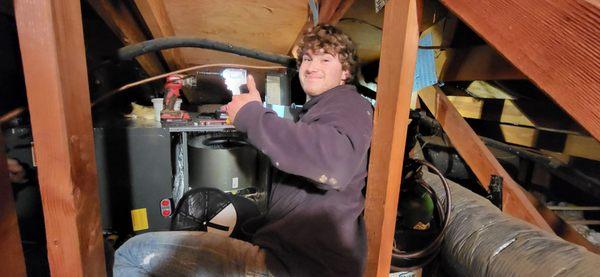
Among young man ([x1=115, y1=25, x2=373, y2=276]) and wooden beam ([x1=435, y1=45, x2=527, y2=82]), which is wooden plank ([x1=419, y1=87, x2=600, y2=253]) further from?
young man ([x1=115, y1=25, x2=373, y2=276])

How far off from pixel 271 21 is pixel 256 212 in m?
1.02

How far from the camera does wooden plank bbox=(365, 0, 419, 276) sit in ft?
2.02

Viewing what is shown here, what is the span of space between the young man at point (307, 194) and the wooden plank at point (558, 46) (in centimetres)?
40

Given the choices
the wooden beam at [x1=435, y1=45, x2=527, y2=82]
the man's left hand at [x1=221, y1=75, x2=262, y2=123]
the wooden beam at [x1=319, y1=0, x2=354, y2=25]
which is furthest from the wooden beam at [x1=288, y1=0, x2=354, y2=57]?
the wooden beam at [x1=435, y1=45, x2=527, y2=82]

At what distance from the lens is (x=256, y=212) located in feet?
4.87

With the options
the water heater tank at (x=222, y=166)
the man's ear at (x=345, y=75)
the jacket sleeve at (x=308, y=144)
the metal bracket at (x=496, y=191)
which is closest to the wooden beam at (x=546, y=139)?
the metal bracket at (x=496, y=191)

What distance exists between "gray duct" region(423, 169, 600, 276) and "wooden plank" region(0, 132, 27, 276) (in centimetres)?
108

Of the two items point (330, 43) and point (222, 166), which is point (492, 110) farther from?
point (222, 166)

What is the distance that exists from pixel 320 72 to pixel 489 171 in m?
1.02

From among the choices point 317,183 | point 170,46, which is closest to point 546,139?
point 317,183

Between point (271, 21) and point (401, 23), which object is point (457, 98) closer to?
point (271, 21)

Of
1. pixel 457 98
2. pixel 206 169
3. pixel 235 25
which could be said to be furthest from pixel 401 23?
pixel 457 98

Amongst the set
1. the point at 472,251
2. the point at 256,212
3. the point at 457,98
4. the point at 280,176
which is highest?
the point at 457,98

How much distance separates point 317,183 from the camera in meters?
0.71
